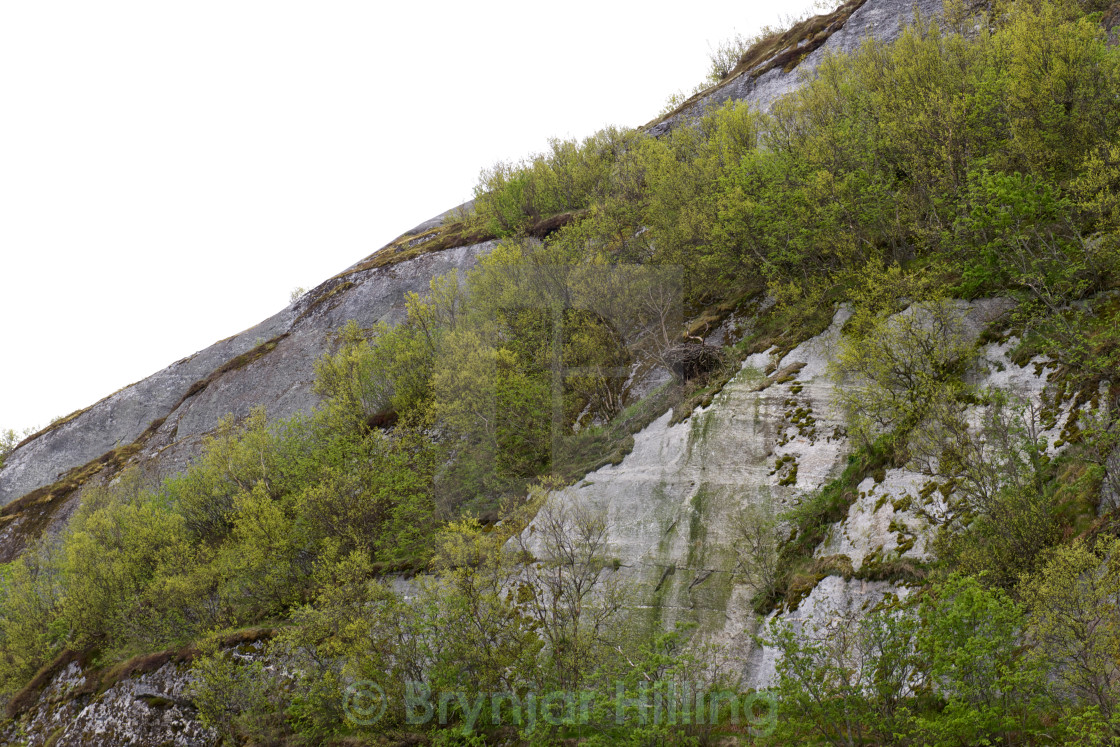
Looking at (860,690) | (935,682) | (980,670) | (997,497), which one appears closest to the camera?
(980,670)

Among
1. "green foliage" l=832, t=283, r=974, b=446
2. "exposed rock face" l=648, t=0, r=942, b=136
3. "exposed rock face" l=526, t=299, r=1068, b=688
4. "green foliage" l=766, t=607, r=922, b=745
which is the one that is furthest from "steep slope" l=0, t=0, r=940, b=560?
"green foliage" l=766, t=607, r=922, b=745

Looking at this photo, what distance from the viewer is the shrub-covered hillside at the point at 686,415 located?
555 inches

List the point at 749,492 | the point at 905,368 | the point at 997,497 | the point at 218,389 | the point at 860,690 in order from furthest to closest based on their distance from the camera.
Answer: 1. the point at 218,389
2. the point at 749,492
3. the point at 905,368
4. the point at 997,497
5. the point at 860,690

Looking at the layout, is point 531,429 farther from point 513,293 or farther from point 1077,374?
point 1077,374

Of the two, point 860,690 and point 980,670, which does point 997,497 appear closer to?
point 980,670

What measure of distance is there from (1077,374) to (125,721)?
1919 inches

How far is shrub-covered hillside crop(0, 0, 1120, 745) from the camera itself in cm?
1411

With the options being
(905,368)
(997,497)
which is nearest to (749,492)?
(905,368)

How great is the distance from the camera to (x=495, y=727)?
23672 millimetres

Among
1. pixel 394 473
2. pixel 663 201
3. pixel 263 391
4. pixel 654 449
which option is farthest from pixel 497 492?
pixel 263 391

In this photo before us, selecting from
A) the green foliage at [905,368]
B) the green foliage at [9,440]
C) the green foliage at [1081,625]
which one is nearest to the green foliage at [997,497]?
the green foliage at [1081,625]

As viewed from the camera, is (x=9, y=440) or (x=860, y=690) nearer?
(x=860, y=690)

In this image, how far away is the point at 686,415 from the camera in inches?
1189

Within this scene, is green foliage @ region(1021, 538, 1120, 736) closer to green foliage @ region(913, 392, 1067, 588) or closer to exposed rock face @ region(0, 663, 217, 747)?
green foliage @ region(913, 392, 1067, 588)
